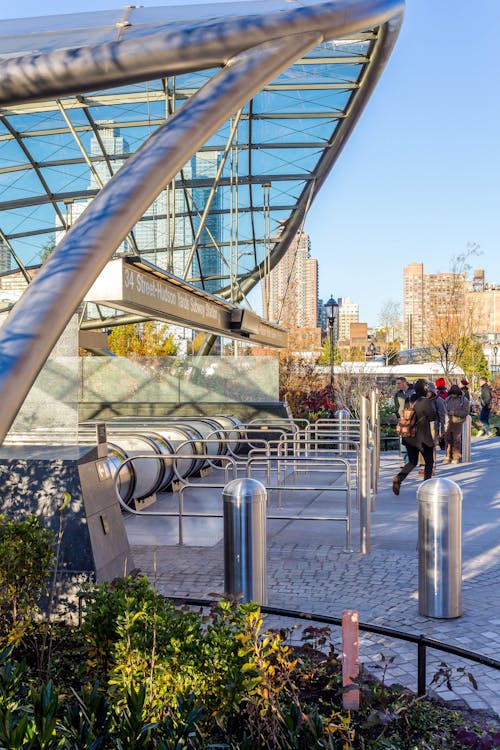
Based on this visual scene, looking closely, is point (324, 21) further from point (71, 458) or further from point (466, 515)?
point (466, 515)

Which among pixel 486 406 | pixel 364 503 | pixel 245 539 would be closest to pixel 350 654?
pixel 245 539

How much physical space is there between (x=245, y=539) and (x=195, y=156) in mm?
17145

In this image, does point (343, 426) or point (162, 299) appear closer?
point (162, 299)

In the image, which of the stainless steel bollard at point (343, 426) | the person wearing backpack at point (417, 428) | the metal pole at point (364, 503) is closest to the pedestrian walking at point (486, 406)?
the stainless steel bollard at point (343, 426)

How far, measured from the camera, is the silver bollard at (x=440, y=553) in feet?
20.6

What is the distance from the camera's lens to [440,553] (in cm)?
634

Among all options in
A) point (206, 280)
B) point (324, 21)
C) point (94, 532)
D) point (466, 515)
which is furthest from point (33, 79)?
point (206, 280)

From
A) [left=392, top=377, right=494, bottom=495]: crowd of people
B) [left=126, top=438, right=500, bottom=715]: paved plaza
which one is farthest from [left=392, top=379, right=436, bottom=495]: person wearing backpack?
[left=126, top=438, right=500, bottom=715]: paved plaza

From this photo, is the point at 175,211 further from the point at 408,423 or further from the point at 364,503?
the point at 364,503

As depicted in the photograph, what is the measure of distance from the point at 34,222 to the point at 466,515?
617 inches

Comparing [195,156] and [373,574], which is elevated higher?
[195,156]

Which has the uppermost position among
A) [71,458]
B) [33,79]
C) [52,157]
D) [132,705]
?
[52,157]

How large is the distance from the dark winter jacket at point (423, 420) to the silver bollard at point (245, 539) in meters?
6.94

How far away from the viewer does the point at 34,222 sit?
2239 centimetres
